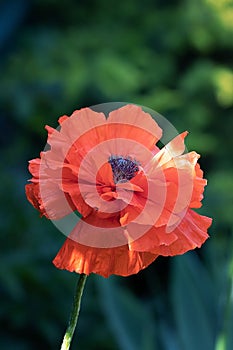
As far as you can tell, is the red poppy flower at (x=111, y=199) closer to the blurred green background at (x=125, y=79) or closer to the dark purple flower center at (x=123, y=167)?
the dark purple flower center at (x=123, y=167)

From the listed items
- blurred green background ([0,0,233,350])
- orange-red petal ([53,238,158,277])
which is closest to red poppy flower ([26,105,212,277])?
orange-red petal ([53,238,158,277])

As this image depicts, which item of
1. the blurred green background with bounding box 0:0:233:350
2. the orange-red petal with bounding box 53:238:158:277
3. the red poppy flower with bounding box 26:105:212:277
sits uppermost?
the blurred green background with bounding box 0:0:233:350

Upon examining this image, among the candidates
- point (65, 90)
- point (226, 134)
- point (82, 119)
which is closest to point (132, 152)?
point (82, 119)

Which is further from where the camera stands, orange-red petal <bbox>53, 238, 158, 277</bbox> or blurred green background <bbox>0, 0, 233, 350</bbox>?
blurred green background <bbox>0, 0, 233, 350</bbox>

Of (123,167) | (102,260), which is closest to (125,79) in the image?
(123,167)

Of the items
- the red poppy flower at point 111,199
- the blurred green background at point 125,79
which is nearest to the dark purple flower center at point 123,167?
the red poppy flower at point 111,199

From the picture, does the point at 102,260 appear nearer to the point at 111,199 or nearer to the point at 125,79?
the point at 111,199

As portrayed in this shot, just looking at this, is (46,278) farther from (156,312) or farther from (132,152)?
(132,152)

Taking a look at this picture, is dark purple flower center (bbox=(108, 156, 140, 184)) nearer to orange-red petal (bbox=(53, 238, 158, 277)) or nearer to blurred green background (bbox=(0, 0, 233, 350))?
orange-red petal (bbox=(53, 238, 158, 277))
